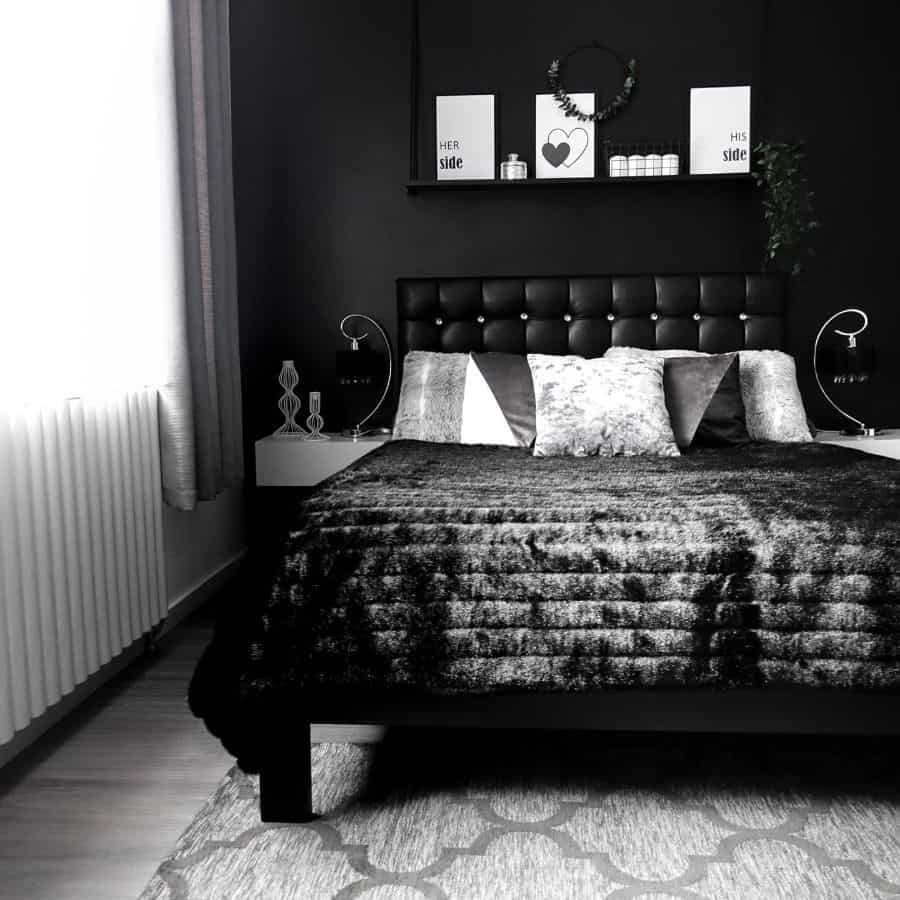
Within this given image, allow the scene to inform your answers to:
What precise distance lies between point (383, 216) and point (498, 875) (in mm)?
2844

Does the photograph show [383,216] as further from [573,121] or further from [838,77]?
[838,77]

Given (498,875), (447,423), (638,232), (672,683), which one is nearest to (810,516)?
(672,683)

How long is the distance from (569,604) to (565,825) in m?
0.46

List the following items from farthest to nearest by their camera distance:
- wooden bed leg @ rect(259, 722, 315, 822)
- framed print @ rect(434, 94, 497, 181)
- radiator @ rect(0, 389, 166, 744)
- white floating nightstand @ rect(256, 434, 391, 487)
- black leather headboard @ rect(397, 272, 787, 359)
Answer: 1. framed print @ rect(434, 94, 497, 181)
2. black leather headboard @ rect(397, 272, 787, 359)
3. white floating nightstand @ rect(256, 434, 391, 487)
4. radiator @ rect(0, 389, 166, 744)
5. wooden bed leg @ rect(259, 722, 315, 822)

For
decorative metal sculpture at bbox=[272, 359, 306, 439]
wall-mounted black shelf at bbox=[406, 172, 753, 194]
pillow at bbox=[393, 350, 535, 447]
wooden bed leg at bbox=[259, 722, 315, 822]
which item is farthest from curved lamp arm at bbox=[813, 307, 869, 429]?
wooden bed leg at bbox=[259, 722, 315, 822]

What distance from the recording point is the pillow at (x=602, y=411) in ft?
8.93

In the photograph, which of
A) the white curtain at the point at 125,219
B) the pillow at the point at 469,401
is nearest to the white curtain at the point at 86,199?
the white curtain at the point at 125,219

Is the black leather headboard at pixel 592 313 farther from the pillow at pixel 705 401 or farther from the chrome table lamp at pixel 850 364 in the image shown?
the pillow at pixel 705 401

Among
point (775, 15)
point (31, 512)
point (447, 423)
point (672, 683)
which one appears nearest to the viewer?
point (672, 683)

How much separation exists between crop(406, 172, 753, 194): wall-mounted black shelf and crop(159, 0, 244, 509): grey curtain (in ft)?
2.85

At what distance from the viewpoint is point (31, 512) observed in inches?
77.7

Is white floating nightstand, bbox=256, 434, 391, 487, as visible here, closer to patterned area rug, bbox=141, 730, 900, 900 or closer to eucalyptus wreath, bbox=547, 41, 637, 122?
patterned area rug, bbox=141, 730, 900, 900

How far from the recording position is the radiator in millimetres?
1885

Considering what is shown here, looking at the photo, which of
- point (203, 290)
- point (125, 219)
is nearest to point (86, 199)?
point (125, 219)
